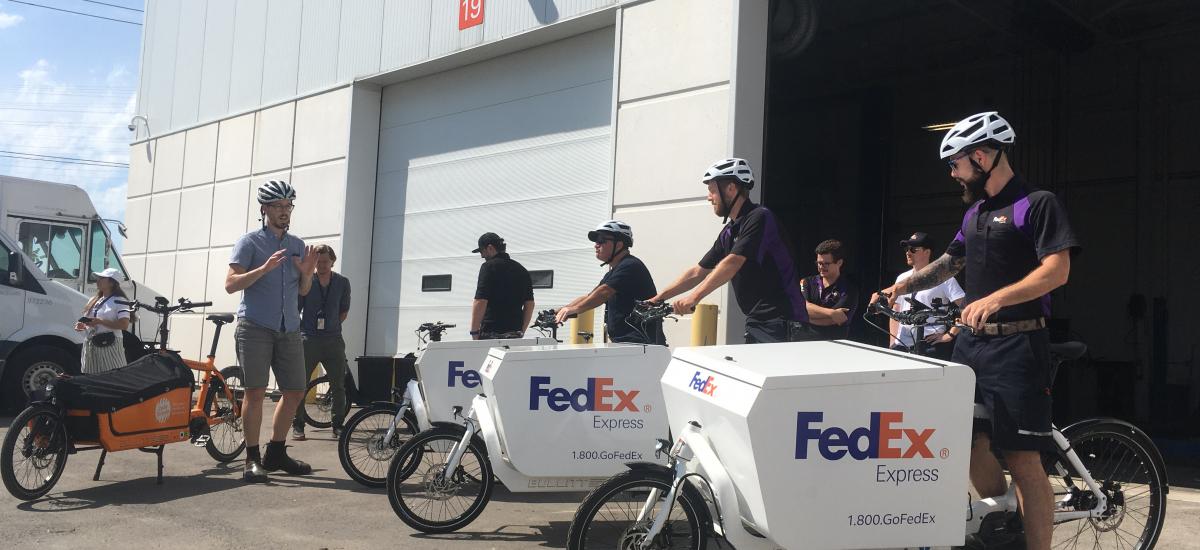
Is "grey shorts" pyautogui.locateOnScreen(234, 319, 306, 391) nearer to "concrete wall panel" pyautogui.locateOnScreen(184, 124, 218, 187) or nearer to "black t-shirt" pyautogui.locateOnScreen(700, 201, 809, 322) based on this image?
"black t-shirt" pyautogui.locateOnScreen(700, 201, 809, 322)

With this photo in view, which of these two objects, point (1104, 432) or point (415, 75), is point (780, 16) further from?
point (1104, 432)

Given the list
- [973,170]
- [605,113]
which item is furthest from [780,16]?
[973,170]

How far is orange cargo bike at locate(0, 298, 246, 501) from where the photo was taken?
5.44 metres

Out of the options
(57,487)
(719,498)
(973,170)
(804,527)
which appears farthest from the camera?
(57,487)

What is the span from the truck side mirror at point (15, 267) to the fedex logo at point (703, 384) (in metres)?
8.61

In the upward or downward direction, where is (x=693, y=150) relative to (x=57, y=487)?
upward

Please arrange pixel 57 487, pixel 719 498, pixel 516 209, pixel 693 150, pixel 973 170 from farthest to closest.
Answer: pixel 516 209 < pixel 693 150 < pixel 57 487 < pixel 973 170 < pixel 719 498

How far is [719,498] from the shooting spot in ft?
10.6

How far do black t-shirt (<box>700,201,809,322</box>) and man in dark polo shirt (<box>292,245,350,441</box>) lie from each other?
4.40m

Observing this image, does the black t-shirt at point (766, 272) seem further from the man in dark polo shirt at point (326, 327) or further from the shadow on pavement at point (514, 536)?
the man in dark polo shirt at point (326, 327)

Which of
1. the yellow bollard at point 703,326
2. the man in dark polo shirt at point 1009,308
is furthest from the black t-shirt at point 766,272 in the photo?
the yellow bollard at point 703,326

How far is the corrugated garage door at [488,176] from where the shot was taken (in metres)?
9.47

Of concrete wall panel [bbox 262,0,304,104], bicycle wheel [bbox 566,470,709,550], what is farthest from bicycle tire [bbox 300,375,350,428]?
bicycle wheel [bbox 566,470,709,550]

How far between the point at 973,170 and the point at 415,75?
358 inches
